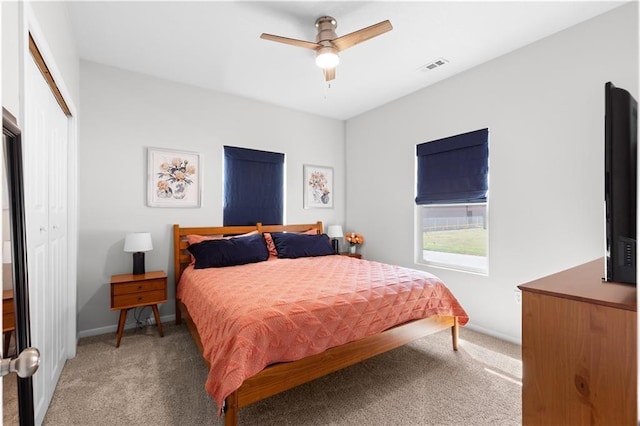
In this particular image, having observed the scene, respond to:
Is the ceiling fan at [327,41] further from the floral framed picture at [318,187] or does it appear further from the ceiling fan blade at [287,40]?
the floral framed picture at [318,187]

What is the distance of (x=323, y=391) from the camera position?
6.73ft

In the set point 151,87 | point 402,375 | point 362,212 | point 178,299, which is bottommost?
point 402,375

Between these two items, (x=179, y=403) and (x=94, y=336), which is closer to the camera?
(x=179, y=403)

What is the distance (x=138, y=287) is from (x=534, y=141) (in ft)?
12.6

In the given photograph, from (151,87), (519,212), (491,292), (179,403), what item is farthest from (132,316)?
(519,212)

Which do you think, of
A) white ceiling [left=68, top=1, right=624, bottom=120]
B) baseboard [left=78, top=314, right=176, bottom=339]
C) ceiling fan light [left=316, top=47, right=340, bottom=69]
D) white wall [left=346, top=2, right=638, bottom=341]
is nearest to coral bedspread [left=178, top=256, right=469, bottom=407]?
baseboard [left=78, top=314, right=176, bottom=339]

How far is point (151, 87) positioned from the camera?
3.29 m

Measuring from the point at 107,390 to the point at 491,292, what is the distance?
3.34 meters

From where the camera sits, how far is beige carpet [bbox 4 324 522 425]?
1.79m

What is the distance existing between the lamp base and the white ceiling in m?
1.94

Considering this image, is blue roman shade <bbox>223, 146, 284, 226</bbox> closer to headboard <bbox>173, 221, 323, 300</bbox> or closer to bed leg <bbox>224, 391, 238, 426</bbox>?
headboard <bbox>173, 221, 323, 300</bbox>

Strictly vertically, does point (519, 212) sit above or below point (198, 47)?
below

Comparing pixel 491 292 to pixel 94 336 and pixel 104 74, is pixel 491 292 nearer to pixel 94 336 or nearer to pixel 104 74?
pixel 94 336

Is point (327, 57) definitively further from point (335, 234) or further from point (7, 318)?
point (335, 234)
